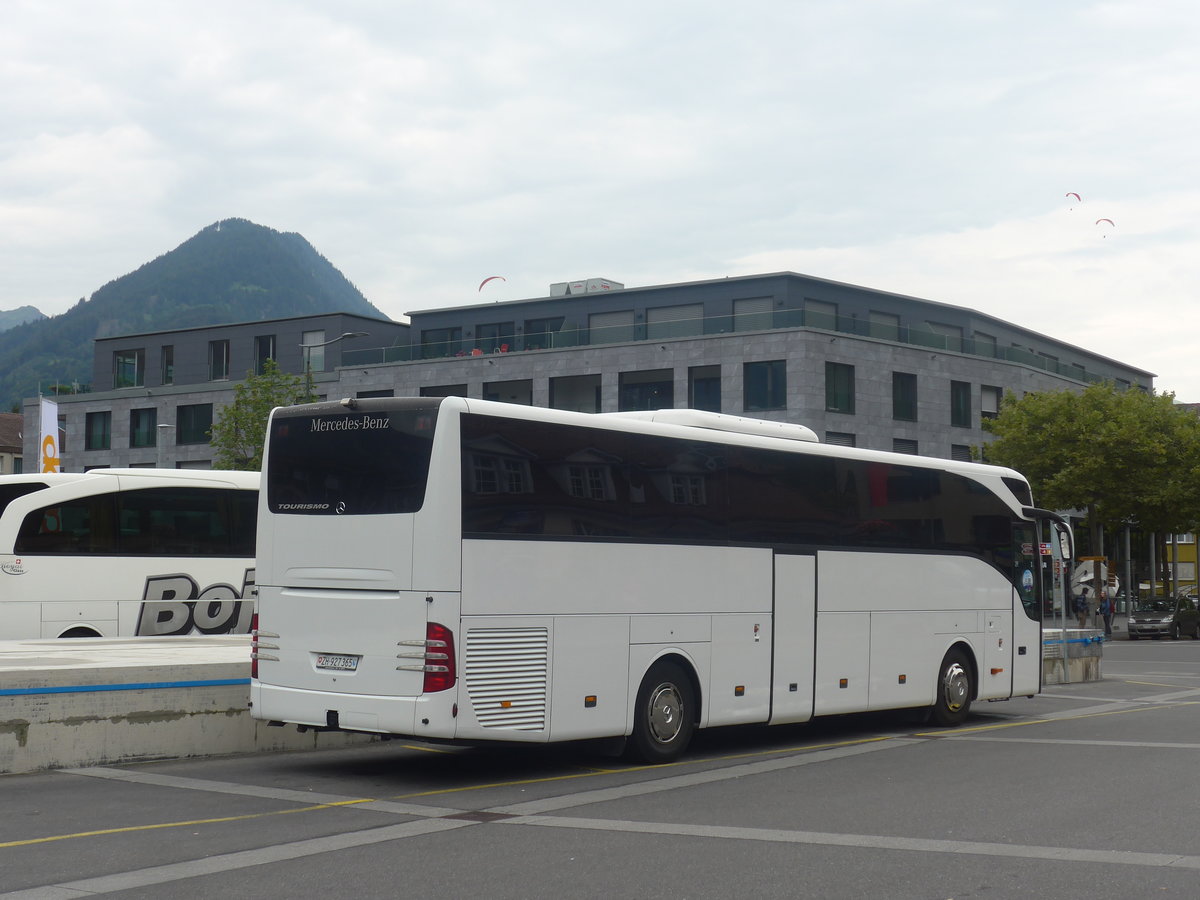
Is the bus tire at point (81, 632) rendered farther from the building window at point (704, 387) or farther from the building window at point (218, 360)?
the building window at point (218, 360)

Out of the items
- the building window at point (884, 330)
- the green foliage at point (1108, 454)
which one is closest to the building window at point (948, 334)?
the building window at point (884, 330)

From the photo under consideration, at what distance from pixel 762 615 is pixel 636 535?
85.5 inches

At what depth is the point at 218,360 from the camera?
72188mm

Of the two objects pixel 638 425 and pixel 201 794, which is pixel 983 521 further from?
pixel 201 794

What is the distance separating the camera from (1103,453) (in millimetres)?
48531

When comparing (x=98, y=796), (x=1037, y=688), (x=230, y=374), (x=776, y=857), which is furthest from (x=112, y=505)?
(x=230, y=374)

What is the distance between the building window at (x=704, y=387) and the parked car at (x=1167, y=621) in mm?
17866

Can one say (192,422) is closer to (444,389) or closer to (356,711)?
(444,389)

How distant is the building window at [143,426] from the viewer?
7125 cm

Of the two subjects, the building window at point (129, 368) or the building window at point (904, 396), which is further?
the building window at point (129, 368)

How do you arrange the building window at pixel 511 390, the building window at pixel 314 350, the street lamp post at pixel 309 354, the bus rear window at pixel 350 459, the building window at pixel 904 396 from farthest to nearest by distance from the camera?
the building window at pixel 314 350, the building window at pixel 511 390, the building window at pixel 904 396, the street lamp post at pixel 309 354, the bus rear window at pixel 350 459

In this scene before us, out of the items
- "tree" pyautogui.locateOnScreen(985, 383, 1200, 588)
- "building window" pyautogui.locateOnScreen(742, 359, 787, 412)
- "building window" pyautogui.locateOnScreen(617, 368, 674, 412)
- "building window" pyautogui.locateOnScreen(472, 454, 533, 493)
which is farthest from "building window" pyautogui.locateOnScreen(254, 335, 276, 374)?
"building window" pyautogui.locateOnScreen(472, 454, 533, 493)

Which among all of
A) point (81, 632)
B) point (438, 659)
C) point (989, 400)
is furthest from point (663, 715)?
point (989, 400)

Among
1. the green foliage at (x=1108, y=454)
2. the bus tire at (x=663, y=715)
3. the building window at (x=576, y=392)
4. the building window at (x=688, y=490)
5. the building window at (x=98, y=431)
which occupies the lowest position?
the bus tire at (x=663, y=715)
